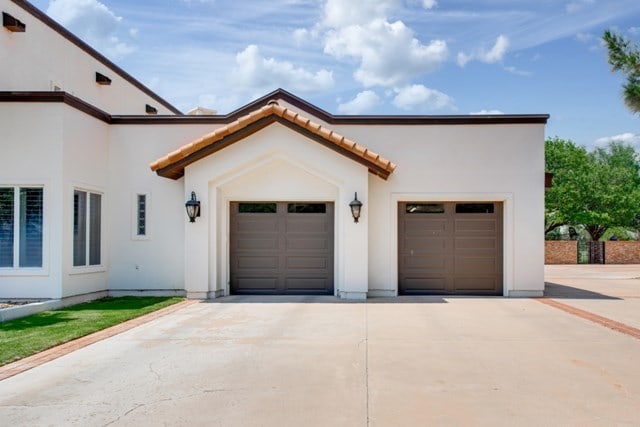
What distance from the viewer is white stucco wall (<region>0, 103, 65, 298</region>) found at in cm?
1175

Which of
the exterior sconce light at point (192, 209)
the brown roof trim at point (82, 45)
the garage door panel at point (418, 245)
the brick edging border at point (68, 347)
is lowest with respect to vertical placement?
the brick edging border at point (68, 347)

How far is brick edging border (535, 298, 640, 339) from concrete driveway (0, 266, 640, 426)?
249 mm

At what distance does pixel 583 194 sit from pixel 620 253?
434 cm

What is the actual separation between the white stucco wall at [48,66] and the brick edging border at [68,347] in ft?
25.8

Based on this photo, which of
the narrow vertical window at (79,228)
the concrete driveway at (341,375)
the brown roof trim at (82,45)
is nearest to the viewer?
the concrete driveway at (341,375)

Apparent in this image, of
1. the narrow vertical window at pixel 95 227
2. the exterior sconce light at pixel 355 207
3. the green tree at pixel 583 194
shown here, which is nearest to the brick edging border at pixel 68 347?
the narrow vertical window at pixel 95 227

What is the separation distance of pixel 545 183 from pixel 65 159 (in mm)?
11845

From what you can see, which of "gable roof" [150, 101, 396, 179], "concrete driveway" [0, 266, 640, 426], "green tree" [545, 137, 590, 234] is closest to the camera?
"concrete driveway" [0, 266, 640, 426]

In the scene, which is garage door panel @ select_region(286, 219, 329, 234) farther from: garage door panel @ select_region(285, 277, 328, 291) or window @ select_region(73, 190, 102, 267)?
window @ select_region(73, 190, 102, 267)

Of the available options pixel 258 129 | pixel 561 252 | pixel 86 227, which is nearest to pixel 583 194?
pixel 561 252

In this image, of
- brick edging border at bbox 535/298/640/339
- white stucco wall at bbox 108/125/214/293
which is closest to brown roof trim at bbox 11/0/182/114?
white stucco wall at bbox 108/125/214/293

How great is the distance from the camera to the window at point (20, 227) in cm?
1181

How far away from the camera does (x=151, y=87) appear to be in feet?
74.4

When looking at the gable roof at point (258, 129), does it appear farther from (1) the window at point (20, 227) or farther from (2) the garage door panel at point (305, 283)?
(2) the garage door panel at point (305, 283)
